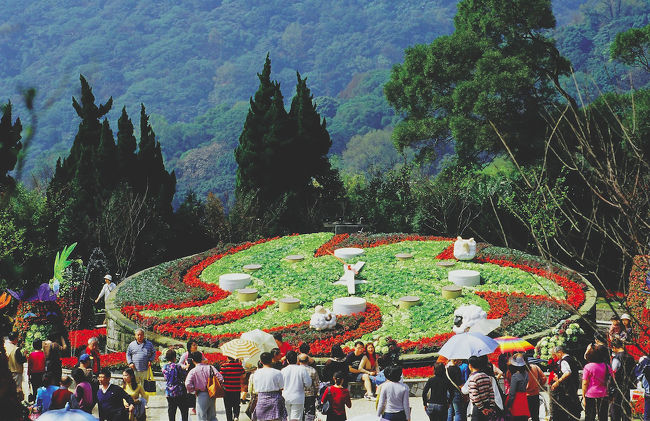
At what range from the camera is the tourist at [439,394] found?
33.5ft

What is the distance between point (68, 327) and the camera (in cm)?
2038

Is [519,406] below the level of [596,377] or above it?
below

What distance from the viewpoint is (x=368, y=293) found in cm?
1919

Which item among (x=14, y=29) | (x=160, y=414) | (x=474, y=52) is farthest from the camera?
(x=474, y=52)

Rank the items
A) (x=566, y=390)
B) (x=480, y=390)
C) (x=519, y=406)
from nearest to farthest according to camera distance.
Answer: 1. (x=480, y=390)
2. (x=519, y=406)
3. (x=566, y=390)

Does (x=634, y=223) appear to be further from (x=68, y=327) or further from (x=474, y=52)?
(x=474, y=52)

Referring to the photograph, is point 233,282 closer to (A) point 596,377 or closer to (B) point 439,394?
(B) point 439,394

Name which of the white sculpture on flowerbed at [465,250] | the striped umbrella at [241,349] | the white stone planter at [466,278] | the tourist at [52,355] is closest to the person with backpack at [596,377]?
the striped umbrella at [241,349]

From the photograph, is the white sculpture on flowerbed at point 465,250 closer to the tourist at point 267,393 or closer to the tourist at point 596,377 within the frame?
the tourist at point 596,377

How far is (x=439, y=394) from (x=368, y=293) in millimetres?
8947

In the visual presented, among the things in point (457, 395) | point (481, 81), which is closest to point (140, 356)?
point (457, 395)

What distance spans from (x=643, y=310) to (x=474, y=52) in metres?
18.4

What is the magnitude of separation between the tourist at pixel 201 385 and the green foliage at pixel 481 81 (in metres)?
20.4

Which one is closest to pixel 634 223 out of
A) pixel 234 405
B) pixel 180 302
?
pixel 234 405
